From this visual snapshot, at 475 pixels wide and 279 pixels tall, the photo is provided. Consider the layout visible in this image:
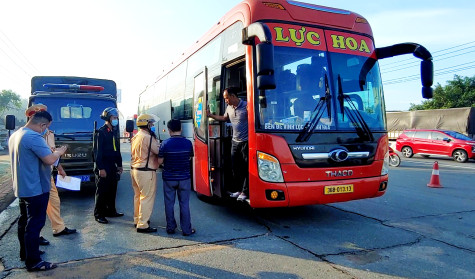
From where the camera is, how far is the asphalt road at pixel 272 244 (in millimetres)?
3744

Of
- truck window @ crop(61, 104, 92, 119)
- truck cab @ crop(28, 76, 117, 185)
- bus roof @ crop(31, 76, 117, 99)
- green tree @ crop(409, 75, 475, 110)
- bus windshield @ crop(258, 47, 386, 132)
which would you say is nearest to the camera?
bus windshield @ crop(258, 47, 386, 132)

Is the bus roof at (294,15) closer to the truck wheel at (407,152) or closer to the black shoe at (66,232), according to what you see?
the black shoe at (66,232)

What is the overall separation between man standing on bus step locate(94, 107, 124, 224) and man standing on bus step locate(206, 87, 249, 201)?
2.11 m

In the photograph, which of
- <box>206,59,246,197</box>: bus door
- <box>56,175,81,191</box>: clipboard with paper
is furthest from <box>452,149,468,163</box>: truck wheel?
<box>56,175,81,191</box>: clipboard with paper

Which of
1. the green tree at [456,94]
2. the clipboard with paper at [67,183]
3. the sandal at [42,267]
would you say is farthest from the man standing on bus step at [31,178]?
the green tree at [456,94]

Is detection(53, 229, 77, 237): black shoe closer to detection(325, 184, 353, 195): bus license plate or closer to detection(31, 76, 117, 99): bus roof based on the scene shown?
detection(325, 184, 353, 195): bus license plate

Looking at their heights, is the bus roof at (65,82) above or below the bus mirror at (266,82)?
above

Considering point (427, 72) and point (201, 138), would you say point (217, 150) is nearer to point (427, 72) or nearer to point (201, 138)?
point (201, 138)

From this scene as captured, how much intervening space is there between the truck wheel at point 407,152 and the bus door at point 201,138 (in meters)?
16.1

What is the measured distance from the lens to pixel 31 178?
3.72 meters

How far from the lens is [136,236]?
4.94 meters

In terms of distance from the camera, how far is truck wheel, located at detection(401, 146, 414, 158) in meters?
18.8

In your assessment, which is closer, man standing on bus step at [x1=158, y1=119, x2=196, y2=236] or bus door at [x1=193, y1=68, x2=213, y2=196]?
man standing on bus step at [x1=158, y1=119, x2=196, y2=236]

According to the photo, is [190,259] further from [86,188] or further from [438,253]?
[86,188]
